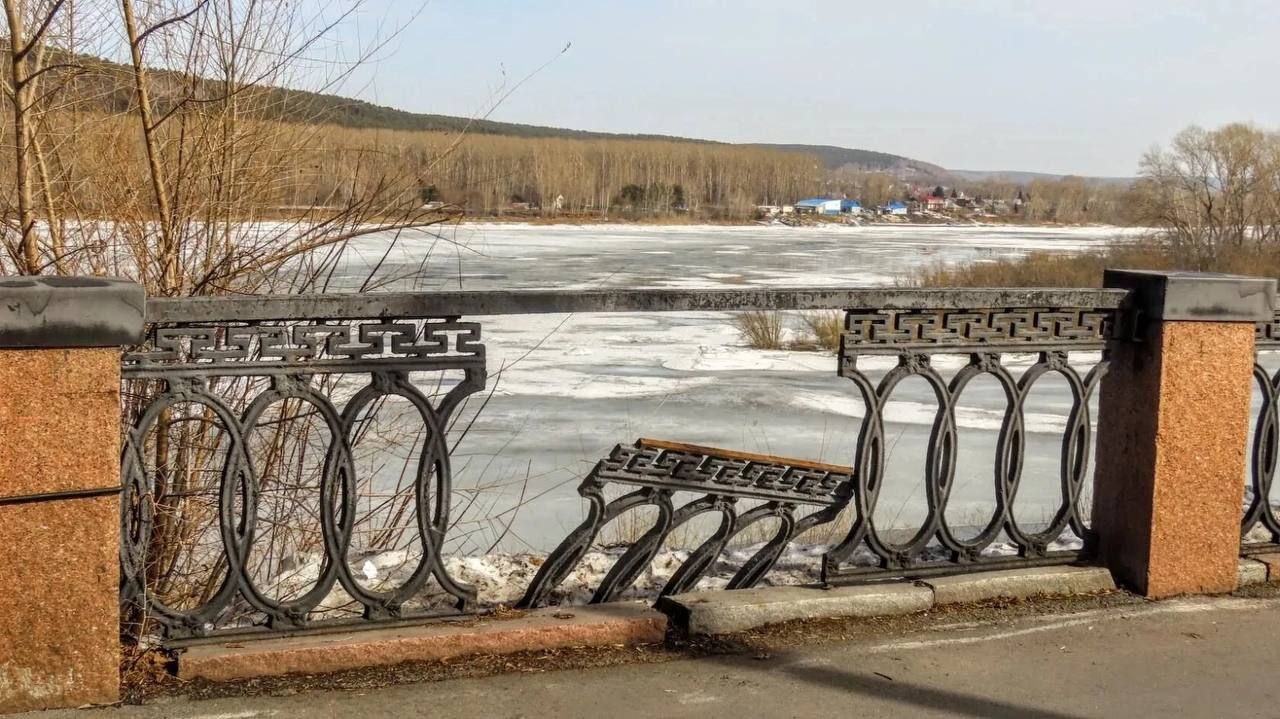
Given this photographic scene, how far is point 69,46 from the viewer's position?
5438 mm

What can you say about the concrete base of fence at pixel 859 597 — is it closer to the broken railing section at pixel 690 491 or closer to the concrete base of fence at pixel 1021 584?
the concrete base of fence at pixel 1021 584

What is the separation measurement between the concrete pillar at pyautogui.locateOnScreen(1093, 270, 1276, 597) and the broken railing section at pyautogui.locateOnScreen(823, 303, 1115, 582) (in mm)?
146

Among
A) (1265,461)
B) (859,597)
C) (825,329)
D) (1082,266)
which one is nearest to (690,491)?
(859,597)

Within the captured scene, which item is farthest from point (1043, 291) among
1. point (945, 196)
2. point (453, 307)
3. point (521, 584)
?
point (945, 196)

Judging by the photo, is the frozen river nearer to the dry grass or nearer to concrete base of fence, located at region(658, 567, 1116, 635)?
concrete base of fence, located at region(658, 567, 1116, 635)

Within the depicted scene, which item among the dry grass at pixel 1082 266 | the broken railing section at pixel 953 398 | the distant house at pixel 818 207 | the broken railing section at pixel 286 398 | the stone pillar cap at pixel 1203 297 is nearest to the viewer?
the broken railing section at pixel 286 398

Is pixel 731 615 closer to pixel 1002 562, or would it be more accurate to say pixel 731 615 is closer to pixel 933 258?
pixel 1002 562

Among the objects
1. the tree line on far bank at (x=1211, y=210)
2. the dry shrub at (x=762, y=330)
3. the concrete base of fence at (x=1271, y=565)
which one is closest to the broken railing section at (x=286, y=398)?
the concrete base of fence at (x=1271, y=565)

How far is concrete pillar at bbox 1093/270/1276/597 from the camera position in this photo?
4.55 meters

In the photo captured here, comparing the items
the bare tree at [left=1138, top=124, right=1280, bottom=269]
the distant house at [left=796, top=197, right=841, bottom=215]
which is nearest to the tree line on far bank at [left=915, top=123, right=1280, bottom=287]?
the bare tree at [left=1138, top=124, right=1280, bottom=269]

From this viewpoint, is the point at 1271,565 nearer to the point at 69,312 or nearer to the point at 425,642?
the point at 425,642

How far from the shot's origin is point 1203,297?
4.55 metres

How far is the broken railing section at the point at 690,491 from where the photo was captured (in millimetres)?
4176

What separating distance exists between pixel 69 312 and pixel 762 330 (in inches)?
682
